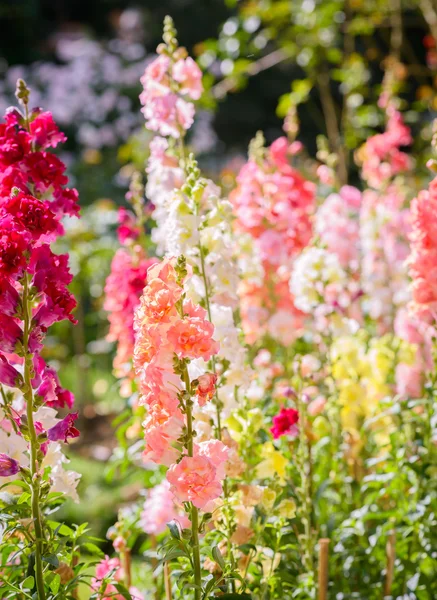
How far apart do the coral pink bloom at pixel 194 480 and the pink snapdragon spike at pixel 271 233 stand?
1633 millimetres

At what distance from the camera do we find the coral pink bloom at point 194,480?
58.1 inches

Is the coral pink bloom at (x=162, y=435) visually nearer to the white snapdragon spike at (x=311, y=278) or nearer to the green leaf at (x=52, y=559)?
the green leaf at (x=52, y=559)

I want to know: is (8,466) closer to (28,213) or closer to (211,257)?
(28,213)

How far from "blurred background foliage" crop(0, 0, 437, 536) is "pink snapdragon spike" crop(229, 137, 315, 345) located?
449 millimetres

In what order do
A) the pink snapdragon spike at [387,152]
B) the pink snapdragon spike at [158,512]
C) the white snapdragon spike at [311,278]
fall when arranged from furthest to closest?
1. the pink snapdragon spike at [387,152]
2. the white snapdragon spike at [311,278]
3. the pink snapdragon spike at [158,512]

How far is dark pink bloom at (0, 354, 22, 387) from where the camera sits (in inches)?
61.6

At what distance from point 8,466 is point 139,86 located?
31.2 feet

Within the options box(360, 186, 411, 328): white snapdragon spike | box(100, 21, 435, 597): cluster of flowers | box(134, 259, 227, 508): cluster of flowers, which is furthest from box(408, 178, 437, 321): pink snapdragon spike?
box(360, 186, 411, 328): white snapdragon spike

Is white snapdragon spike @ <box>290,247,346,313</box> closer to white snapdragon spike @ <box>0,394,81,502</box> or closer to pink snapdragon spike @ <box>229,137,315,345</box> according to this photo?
pink snapdragon spike @ <box>229,137,315,345</box>

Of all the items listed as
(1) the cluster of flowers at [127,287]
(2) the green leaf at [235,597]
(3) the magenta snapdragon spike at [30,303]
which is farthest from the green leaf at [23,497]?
(1) the cluster of flowers at [127,287]

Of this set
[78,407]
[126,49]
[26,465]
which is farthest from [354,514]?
[126,49]

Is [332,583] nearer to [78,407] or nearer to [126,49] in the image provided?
[78,407]

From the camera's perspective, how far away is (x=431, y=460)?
2.38 meters

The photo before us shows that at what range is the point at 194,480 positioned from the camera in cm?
147
